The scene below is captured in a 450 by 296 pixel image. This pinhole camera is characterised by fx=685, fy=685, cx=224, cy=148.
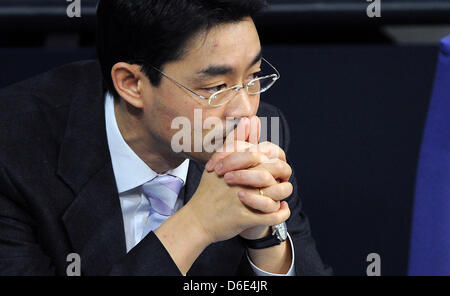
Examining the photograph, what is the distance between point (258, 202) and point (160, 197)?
0.29 meters

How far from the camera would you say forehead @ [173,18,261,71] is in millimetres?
1171

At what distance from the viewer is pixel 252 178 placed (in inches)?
44.6

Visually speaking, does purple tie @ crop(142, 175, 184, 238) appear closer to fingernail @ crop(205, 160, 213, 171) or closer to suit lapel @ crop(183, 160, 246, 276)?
suit lapel @ crop(183, 160, 246, 276)

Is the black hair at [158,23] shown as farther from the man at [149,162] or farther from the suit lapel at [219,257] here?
the suit lapel at [219,257]

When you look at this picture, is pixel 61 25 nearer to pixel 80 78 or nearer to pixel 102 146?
pixel 80 78

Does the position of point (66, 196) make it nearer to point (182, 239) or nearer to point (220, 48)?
point (182, 239)

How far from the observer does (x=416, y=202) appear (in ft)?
3.78

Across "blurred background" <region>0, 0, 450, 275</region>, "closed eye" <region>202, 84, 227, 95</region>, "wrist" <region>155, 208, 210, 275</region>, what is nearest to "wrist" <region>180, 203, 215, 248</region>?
"wrist" <region>155, 208, 210, 275</region>

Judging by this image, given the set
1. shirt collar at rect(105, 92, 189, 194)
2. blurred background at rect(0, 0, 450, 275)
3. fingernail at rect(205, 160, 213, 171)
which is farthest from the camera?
blurred background at rect(0, 0, 450, 275)

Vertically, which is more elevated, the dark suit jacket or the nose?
the nose

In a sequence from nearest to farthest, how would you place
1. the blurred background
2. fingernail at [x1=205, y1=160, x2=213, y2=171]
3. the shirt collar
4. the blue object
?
the blue object
fingernail at [x1=205, y1=160, x2=213, y2=171]
the shirt collar
the blurred background

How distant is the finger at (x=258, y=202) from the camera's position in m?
1.13

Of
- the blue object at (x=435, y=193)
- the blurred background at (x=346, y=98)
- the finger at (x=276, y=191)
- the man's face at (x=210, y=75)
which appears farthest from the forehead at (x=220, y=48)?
the blurred background at (x=346, y=98)

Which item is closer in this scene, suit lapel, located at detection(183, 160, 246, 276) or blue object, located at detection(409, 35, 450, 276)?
blue object, located at detection(409, 35, 450, 276)
